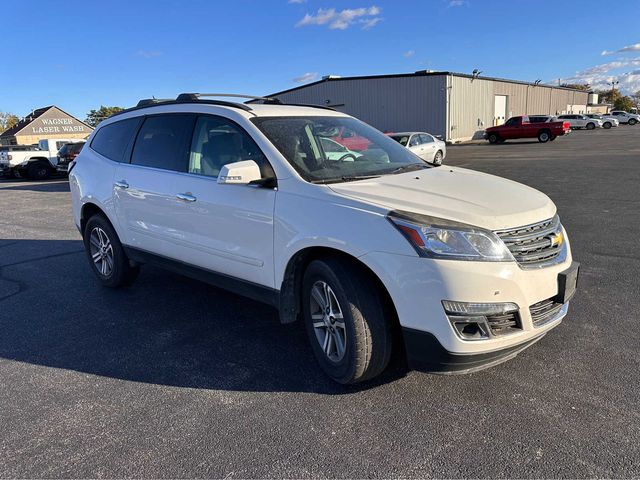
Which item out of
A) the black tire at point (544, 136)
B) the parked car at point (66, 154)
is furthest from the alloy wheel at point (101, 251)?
the black tire at point (544, 136)

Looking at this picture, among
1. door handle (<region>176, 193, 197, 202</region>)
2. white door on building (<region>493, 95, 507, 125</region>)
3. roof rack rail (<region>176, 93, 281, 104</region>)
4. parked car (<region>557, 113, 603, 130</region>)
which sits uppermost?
white door on building (<region>493, 95, 507, 125</region>)

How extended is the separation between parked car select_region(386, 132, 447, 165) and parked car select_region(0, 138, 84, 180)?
50.8 ft

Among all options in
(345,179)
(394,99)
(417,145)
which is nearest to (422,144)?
(417,145)

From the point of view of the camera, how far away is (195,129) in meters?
4.23

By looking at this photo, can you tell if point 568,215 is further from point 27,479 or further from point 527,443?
point 27,479

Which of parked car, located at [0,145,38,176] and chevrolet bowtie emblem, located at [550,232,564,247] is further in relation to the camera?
parked car, located at [0,145,38,176]

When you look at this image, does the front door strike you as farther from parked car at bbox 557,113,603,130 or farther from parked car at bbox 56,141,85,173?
parked car at bbox 557,113,603,130

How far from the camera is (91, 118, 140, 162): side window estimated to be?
16.6 ft

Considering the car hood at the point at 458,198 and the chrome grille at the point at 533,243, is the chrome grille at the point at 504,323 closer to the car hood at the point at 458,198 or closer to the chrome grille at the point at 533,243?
the chrome grille at the point at 533,243

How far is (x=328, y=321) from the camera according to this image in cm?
327

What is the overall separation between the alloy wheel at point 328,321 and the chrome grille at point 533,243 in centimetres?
109

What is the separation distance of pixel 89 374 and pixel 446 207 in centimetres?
276

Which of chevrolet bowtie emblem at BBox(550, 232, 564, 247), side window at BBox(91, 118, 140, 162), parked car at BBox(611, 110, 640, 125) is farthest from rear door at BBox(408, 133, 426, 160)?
parked car at BBox(611, 110, 640, 125)

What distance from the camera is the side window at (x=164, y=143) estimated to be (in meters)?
4.31
